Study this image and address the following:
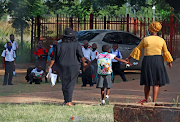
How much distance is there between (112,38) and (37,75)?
3214 millimetres

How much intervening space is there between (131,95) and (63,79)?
2483mm

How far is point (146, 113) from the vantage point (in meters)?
4.93

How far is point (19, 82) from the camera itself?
40.4 ft

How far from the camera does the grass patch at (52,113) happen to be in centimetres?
575

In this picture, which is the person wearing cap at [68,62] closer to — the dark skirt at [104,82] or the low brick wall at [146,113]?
the dark skirt at [104,82]

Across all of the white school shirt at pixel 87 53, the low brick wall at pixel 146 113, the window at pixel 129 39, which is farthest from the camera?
the window at pixel 129 39

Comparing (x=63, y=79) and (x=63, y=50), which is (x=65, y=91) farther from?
(x=63, y=50)

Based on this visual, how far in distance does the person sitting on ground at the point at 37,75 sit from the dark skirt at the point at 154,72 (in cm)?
550

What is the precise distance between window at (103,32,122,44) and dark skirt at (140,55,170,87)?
5.95 meters

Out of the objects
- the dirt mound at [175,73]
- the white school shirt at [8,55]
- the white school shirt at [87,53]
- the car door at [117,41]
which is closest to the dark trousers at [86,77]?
the white school shirt at [87,53]

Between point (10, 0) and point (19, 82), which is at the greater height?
point (10, 0)

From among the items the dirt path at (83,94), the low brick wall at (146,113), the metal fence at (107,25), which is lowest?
the dirt path at (83,94)

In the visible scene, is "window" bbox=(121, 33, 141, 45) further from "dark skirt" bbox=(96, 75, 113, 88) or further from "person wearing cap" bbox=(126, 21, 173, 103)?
"person wearing cap" bbox=(126, 21, 173, 103)

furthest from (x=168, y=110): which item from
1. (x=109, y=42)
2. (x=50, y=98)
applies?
(x=109, y=42)
